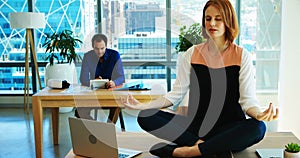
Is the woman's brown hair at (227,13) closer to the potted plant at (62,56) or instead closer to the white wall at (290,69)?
the white wall at (290,69)

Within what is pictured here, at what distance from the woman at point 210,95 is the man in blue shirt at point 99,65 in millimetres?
1330

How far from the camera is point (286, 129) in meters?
3.36

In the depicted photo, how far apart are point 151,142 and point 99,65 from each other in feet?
5.06

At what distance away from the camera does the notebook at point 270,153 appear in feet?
6.24

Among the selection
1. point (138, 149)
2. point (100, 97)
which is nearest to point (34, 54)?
point (100, 97)

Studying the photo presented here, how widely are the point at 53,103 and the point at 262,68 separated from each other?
225 cm

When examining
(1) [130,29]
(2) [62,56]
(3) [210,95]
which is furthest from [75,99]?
(1) [130,29]

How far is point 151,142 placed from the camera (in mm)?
2256

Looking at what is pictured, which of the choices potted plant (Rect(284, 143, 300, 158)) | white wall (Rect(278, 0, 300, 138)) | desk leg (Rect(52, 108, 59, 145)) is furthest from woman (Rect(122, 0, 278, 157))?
desk leg (Rect(52, 108, 59, 145))

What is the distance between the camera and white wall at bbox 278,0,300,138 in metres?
3.19

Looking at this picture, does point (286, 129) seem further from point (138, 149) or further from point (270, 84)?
point (138, 149)

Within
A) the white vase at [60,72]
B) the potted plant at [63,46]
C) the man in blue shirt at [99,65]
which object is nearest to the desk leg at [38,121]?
the man in blue shirt at [99,65]

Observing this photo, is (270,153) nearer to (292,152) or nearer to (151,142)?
(292,152)

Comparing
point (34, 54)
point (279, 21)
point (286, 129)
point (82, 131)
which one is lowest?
point (286, 129)
